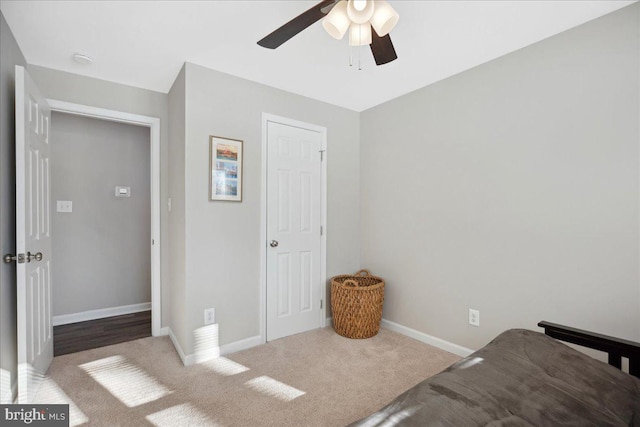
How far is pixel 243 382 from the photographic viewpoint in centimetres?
219

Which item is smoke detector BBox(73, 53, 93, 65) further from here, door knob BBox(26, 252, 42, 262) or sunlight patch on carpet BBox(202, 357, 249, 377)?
sunlight patch on carpet BBox(202, 357, 249, 377)

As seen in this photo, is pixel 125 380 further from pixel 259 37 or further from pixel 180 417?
pixel 259 37

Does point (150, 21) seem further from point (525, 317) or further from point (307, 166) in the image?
point (525, 317)

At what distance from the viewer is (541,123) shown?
2.15 metres

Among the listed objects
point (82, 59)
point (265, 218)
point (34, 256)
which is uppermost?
point (82, 59)

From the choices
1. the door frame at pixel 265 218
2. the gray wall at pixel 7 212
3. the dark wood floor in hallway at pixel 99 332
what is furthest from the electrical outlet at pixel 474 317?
the gray wall at pixel 7 212

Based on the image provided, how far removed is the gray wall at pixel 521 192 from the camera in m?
1.84

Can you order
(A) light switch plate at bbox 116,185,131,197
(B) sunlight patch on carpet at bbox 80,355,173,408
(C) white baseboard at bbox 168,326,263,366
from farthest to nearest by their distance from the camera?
(A) light switch plate at bbox 116,185,131,197 < (C) white baseboard at bbox 168,326,263,366 < (B) sunlight patch on carpet at bbox 80,355,173,408

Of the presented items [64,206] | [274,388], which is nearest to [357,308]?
[274,388]

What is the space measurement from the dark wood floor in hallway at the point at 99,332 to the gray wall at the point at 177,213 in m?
0.44

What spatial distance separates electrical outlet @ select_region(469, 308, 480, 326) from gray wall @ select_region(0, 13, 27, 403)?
10.3 feet

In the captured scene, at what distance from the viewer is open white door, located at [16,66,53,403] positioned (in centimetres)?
182

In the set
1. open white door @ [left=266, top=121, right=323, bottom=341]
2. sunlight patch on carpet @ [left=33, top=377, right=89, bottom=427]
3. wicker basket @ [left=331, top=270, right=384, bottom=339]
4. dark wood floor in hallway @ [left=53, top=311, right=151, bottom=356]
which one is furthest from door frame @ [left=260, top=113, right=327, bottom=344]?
sunlight patch on carpet @ [left=33, top=377, right=89, bottom=427]

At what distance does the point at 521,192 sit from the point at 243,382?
244 cm
